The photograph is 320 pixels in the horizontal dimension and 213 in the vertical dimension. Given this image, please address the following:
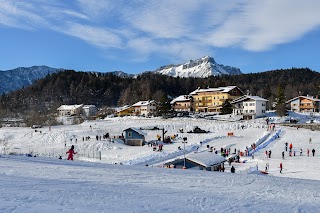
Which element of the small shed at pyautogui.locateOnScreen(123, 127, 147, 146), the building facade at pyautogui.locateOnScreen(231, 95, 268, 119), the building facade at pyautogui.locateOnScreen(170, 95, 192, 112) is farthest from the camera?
the building facade at pyautogui.locateOnScreen(170, 95, 192, 112)

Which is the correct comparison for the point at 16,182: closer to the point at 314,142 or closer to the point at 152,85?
the point at 314,142

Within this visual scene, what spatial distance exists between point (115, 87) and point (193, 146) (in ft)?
359

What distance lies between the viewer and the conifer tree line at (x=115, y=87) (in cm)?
12619

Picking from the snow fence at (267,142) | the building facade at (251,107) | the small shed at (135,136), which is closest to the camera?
the snow fence at (267,142)

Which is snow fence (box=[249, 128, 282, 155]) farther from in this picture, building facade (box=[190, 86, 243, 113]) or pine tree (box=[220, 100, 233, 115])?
building facade (box=[190, 86, 243, 113])


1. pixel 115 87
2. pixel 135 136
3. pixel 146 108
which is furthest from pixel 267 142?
pixel 115 87

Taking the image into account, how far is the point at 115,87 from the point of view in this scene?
14688cm

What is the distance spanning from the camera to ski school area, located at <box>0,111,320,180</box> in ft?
88.6

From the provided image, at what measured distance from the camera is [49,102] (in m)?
131

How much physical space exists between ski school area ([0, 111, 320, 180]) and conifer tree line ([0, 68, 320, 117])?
63349 millimetres

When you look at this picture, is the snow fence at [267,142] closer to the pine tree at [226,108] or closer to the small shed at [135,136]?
the small shed at [135,136]

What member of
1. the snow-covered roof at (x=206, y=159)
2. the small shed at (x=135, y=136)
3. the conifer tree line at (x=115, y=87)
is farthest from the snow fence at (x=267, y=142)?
the conifer tree line at (x=115, y=87)

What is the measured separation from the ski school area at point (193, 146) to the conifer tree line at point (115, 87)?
208 ft

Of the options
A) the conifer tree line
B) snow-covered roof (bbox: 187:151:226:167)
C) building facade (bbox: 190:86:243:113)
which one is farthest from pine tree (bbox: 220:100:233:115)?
the conifer tree line
